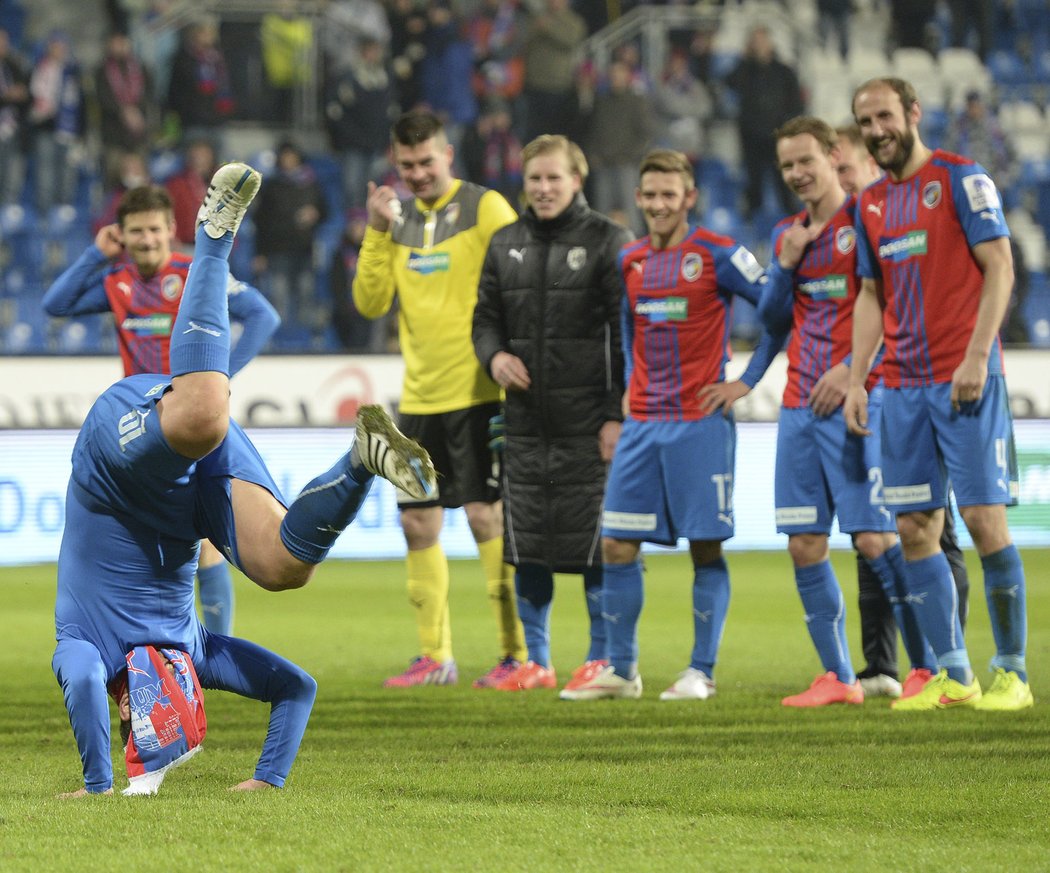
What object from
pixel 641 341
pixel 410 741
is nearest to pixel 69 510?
pixel 410 741

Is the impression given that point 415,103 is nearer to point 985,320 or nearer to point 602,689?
point 602,689

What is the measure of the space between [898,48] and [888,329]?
14.2 metres

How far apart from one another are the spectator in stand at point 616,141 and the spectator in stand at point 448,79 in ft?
4.43

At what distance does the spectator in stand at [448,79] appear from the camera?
17.4 meters

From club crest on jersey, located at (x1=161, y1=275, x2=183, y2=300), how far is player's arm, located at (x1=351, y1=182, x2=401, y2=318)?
0.77m

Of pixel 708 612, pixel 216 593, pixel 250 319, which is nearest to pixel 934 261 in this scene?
pixel 708 612

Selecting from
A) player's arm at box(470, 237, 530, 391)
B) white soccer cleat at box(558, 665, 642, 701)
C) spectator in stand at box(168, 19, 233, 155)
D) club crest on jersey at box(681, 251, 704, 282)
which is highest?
spectator in stand at box(168, 19, 233, 155)

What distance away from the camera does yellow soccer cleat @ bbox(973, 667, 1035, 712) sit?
5492 millimetres

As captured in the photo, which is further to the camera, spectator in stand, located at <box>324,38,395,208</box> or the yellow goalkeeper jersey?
spectator in stand, located at <box>324,38,395,208</box>

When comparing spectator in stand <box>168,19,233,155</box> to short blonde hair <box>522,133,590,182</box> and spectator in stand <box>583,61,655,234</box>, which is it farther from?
short blonde hair <box>522,133,590,182</box>

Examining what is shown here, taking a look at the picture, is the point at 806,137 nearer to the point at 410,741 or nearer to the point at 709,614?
the point at 709,614

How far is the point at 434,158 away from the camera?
6.85 m

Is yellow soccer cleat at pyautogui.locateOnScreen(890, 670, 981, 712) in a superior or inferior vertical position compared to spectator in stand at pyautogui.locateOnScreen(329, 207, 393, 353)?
inferior

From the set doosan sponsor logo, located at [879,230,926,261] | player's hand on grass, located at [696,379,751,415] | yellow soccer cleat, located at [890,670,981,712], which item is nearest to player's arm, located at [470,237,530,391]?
player's hand on grass, located at [696,379,751,415]
